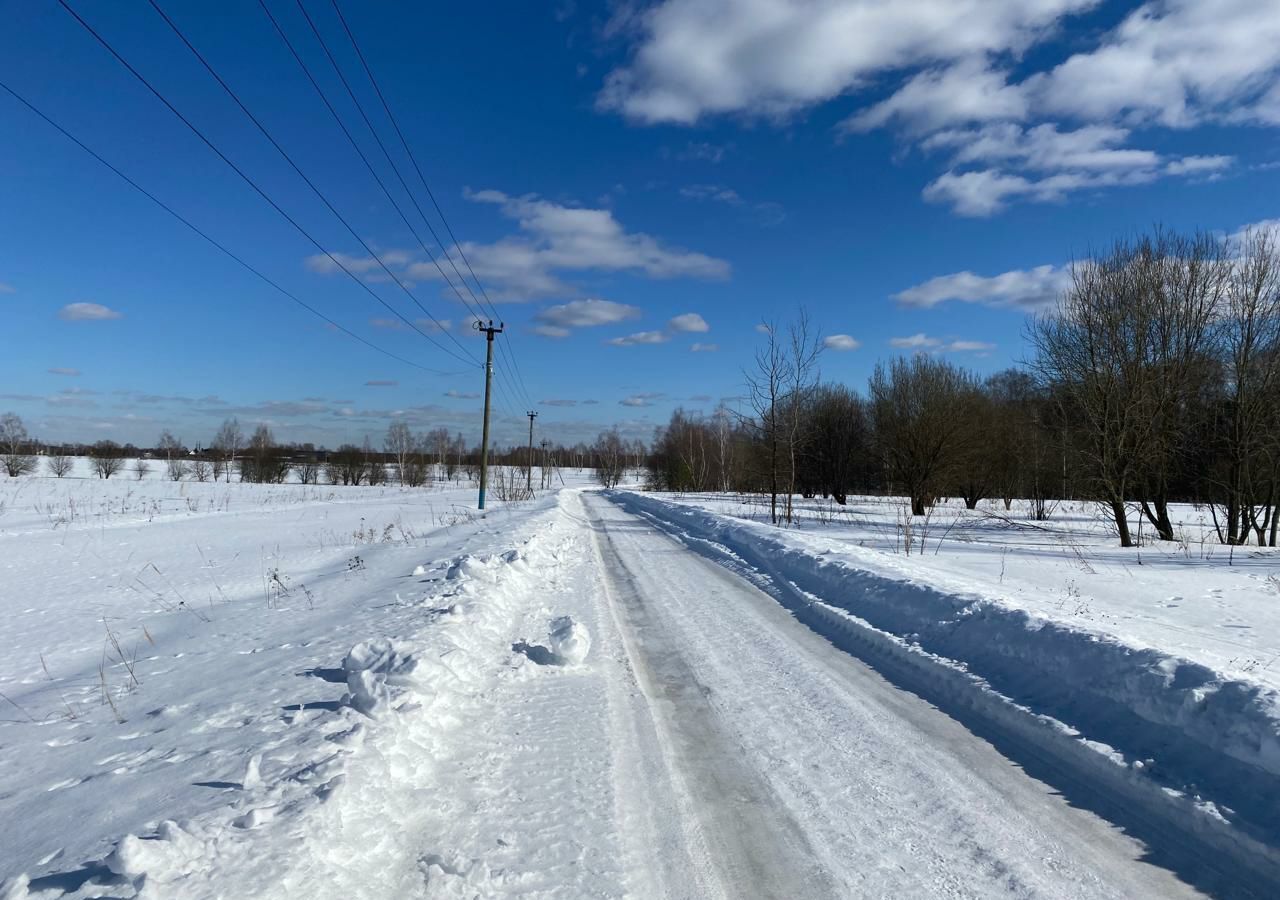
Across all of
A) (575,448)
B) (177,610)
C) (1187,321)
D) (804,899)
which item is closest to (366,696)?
(804,899)

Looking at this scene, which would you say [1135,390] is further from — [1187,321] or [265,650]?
[265,650]

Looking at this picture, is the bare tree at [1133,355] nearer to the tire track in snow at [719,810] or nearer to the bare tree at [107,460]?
the tire track in snow at [719,810]

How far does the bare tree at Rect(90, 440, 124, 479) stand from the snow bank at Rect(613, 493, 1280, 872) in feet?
285

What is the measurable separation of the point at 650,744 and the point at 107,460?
93178mm

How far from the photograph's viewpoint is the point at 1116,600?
368 inches

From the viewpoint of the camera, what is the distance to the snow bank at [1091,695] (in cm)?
377

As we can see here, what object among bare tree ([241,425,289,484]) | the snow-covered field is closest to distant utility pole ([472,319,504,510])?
the snow-covered field

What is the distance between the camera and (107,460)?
248 ft

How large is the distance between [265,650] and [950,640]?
7095 mm

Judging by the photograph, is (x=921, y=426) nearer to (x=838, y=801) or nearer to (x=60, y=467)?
(x=838, y=801)

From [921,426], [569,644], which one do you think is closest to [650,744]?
[569,644]

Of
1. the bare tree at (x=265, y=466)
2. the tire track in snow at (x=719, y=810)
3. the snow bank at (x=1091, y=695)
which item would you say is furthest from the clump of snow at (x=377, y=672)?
the bare tree at (x=265, y=466)

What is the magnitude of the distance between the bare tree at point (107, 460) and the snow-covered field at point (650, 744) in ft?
269

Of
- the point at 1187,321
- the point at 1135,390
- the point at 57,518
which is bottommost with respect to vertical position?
the point at 57,518
